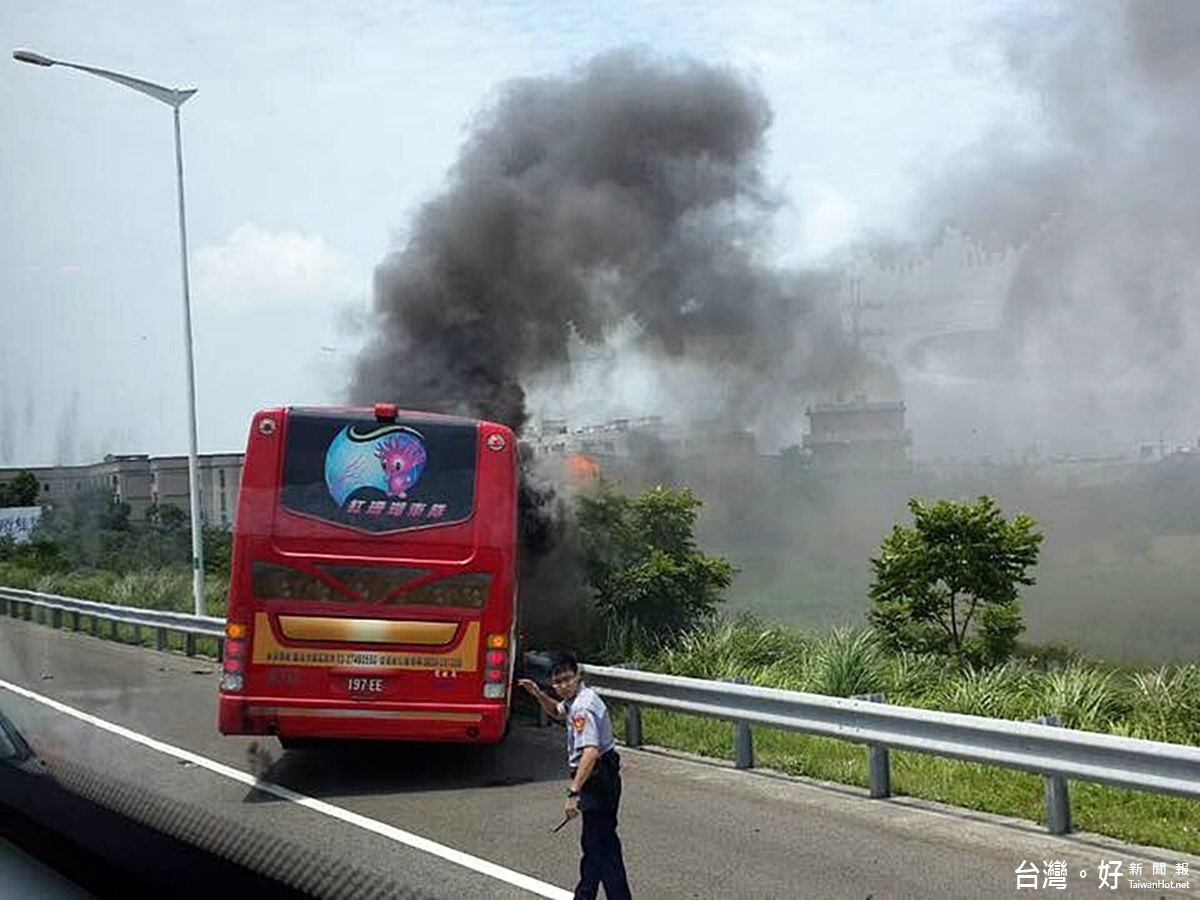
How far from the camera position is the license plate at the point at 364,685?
8648mm

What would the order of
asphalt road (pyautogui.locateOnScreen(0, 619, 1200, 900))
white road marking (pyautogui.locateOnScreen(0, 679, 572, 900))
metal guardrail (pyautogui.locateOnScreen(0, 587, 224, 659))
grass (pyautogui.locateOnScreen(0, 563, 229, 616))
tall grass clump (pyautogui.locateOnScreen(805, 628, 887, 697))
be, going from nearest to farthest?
asphalt road (pyautogui.locateOnScreen(0, 619, 1200, 900)), white road marking (pyautogui.locateOnScreen(0, 679, 572, 900)), metal guardrail (pyautogui.locateOnScreen(0, 587, 224, 659)), tall grass clump (pyautogui.locateOnScreen(805, 628, 887, 697)), grass (pyautogui.locateOnScreen(0, 563, 229, 616))

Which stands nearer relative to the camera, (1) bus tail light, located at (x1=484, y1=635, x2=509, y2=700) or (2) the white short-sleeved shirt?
(2) the white short-sleeved shirt

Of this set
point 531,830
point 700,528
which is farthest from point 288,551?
point 700,528

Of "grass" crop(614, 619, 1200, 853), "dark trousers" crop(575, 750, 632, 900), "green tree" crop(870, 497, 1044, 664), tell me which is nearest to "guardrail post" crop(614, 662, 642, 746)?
"grass" crop(614, 619, 1200, 853)

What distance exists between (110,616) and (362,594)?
23.5 feet

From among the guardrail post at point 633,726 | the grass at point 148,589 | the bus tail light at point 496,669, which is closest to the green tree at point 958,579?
the guardrail post at point 633,726

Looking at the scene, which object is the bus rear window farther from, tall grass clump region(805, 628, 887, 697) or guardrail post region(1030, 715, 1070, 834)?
guardrail post region(1030, 715, 1070, 834)

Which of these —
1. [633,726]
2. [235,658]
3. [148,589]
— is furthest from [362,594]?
[148,589]

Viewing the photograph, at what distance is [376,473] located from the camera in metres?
9.11

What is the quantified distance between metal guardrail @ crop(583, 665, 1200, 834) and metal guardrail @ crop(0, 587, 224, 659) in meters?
3.85

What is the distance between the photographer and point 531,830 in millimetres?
7426

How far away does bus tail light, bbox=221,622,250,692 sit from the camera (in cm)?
863

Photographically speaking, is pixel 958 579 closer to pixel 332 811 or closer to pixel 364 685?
pixel 364 685

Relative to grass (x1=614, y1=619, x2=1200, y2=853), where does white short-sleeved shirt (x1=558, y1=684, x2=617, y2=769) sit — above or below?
above
